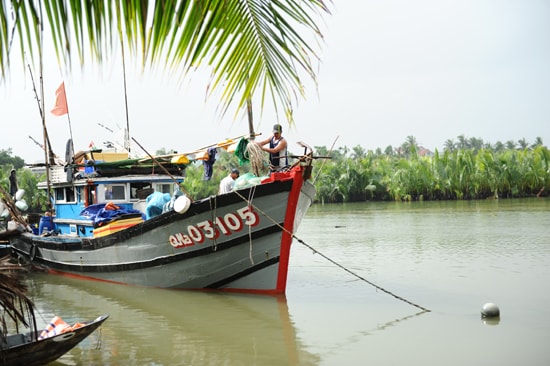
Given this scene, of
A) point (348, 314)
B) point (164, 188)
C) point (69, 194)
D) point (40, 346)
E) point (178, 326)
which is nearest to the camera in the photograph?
point (40, 346)

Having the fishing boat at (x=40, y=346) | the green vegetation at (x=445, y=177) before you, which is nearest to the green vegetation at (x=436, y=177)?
the green vegetation at (x=445, y=177)

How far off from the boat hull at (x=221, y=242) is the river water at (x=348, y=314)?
301mm

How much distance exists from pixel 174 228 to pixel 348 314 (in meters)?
3.20

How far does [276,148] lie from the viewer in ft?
35.2

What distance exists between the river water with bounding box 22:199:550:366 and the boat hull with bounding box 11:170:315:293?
301 millimetres

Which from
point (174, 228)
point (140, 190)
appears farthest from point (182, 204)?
point (140, 190)

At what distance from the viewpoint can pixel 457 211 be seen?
101 feet

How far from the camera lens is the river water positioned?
7.95 meters

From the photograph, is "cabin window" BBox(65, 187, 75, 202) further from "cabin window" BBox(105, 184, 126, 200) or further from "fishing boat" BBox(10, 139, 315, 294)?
"cabin window" BBox(105, 184, 126, 200)

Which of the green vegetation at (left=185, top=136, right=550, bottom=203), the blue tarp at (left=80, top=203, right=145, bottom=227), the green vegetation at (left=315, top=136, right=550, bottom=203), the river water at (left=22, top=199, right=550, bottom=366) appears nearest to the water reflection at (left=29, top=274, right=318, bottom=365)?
the river water at (left=22, top=199, right=550, bottom=366)

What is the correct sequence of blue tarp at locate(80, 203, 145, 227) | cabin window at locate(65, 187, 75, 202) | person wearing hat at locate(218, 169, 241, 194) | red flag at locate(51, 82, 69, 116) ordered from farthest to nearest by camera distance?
1. red flag at locate(51, 82, 69, 116)
2. cabin window at locate(65, 187, 75, 202)
3. blue tarp at locate(80, 203, 145, 227)
4. person wearing hat at locate(218, 169, 241, 194)

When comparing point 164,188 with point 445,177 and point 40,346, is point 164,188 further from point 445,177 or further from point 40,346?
point 445,177

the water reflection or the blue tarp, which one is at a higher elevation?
the blue tarp

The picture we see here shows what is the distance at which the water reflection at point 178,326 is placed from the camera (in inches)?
314
